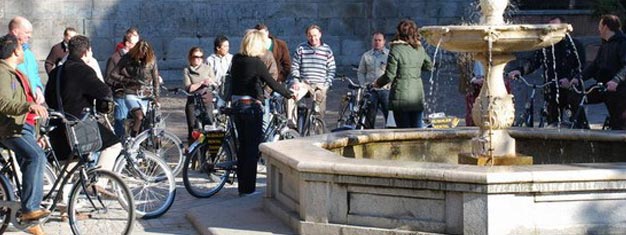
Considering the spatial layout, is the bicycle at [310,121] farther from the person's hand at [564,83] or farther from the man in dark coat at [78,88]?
the man in dark coat at [78,88]

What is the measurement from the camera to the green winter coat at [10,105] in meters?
9.78

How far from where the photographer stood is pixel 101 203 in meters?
10.0

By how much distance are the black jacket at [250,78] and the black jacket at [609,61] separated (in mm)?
4124

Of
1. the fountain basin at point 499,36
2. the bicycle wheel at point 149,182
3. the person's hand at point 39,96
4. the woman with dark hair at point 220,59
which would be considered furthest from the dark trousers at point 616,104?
the person's hand at point 39,96

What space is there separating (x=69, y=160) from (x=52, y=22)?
1564cm

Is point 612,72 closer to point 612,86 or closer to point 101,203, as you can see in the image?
point 612,86

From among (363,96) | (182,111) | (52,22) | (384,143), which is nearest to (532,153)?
(384,143)

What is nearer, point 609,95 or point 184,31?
point 609,95

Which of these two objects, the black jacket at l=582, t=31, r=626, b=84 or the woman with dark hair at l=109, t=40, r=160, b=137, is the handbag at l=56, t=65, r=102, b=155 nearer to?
the woman with dark hair at l=109, t=40, r=160, b=137

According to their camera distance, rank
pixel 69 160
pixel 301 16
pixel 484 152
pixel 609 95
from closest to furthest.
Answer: pixel 69 160 → pixel 484 152 → pixel 609 95 → pixel 301 16

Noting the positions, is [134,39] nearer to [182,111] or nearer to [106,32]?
[182,111]

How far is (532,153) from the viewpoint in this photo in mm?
12258

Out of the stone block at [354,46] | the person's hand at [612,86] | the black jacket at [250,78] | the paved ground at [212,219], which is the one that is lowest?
the stone block at [354,46]

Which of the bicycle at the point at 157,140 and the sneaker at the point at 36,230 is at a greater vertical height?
the bicycle at the point at 157,140
